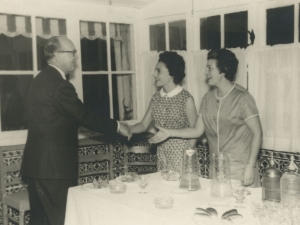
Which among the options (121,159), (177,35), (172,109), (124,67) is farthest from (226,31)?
(121,159)

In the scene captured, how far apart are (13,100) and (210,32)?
2127 mm

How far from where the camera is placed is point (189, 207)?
2217 mm

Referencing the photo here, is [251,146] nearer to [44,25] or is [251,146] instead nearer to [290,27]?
[290,27]

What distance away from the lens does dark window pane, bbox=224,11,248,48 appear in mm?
3967

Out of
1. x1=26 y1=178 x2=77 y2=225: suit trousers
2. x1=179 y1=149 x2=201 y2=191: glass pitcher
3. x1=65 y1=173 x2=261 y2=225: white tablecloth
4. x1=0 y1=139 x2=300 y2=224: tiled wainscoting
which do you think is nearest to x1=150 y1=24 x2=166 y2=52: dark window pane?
x1=0 y1=139 x2=300 y2=224: tiled wainscoting

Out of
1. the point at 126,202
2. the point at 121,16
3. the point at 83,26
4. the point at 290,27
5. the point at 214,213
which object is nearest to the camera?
the point at 214,213

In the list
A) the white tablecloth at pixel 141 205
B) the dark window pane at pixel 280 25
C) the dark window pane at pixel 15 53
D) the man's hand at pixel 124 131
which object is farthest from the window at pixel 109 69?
the white tablecloth at pixel 141 205

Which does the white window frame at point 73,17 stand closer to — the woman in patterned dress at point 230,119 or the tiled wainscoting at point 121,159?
the tiled wainscoting at point 121,159

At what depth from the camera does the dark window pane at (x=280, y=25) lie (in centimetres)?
364

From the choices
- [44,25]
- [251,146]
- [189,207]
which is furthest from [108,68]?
[189,207]

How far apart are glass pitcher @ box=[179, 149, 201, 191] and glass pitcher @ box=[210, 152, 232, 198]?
156 millimetres

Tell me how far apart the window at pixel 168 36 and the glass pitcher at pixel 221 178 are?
239 centimetres

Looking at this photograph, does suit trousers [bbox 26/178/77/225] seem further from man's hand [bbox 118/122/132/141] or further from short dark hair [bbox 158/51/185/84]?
short dark hair [bbox 158/51/185/84]

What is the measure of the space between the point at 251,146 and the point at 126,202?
3.35ft
